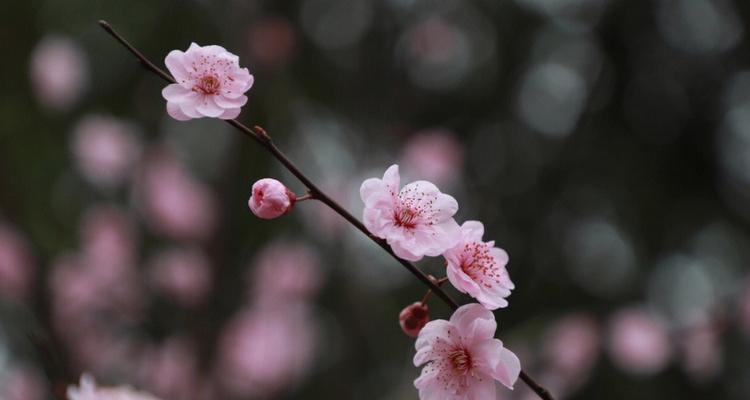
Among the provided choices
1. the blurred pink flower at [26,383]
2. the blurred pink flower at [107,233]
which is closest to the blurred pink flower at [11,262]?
the blurred pink flower at [26,383]

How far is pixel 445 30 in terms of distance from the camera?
3.19m

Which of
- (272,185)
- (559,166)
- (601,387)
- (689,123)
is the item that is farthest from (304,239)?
(272,185)

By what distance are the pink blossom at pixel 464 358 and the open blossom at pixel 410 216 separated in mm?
53

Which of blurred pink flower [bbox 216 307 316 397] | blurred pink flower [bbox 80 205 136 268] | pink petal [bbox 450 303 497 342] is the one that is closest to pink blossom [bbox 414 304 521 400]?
pink petal [bbox 450 303 497 342]

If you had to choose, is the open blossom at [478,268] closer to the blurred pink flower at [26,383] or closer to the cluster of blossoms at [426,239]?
the cluster of blossoms at [426,239]

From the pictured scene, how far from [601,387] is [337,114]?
5.02ft

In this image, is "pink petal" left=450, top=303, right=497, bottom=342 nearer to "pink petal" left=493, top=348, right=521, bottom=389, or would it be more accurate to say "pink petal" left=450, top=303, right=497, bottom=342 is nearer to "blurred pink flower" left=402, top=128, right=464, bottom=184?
"pink petal" left=493, top=348, right=521, bottom=389

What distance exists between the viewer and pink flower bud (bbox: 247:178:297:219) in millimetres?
559

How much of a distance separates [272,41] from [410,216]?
1.86 m

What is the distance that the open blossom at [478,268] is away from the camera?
0.53 m

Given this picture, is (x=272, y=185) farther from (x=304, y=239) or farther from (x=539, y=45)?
(x=539, y=45)

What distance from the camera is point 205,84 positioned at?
0.55m

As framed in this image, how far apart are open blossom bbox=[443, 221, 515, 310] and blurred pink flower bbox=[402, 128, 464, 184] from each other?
8.07ft

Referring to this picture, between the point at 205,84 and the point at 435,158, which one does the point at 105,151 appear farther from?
the point at 205,84
